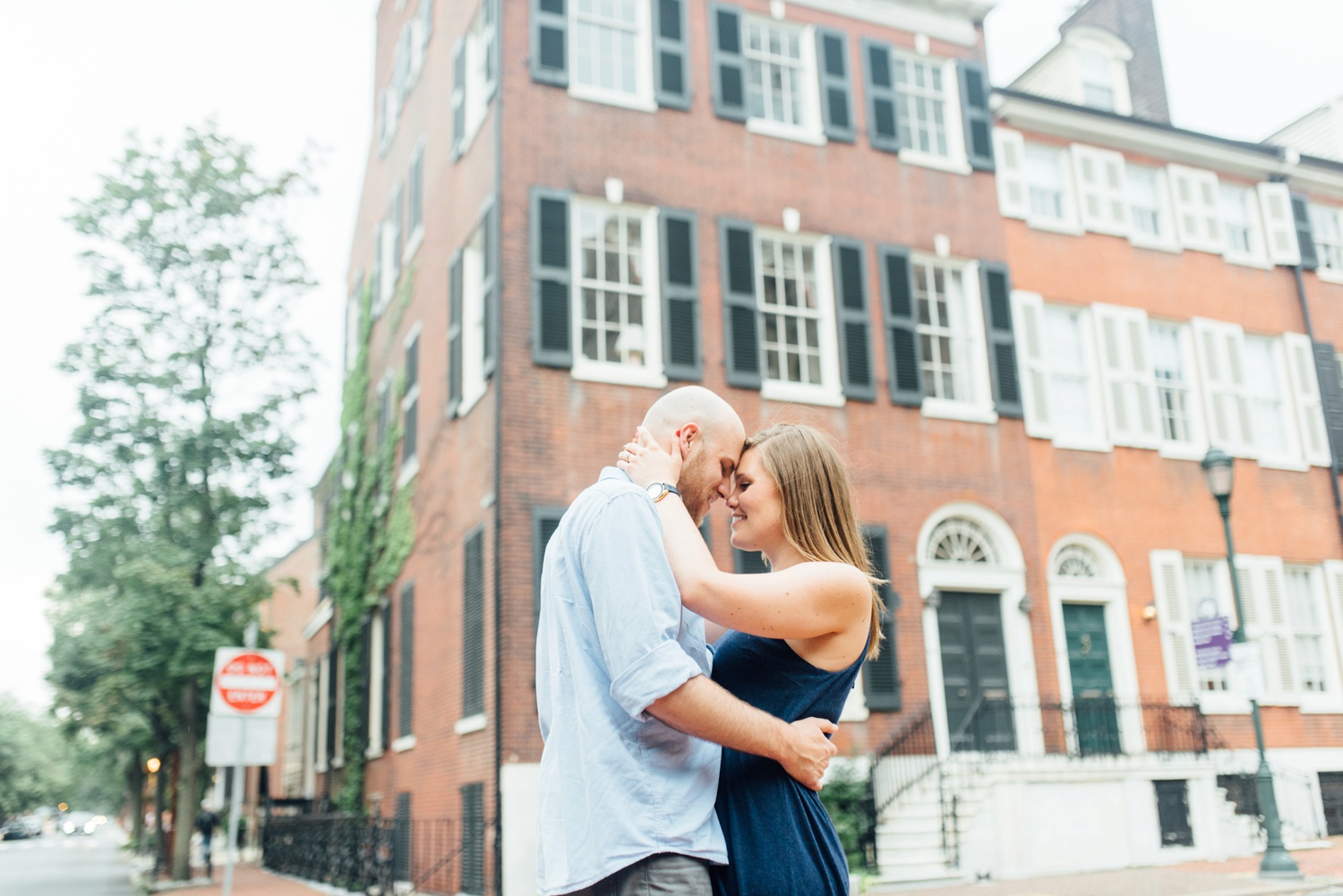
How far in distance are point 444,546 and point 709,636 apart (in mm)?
14525

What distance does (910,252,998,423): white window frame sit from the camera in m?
18.0

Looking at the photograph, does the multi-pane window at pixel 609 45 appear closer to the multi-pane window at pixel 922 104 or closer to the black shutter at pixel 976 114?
the multi-pane window at pixel 922 104

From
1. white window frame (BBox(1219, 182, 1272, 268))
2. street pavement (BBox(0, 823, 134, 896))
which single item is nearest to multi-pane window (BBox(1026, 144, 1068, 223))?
white window frame (BBox(1219, 182, 1272, 268))

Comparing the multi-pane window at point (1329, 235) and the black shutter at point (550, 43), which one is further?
the multi-pane window at point (1329, 235)

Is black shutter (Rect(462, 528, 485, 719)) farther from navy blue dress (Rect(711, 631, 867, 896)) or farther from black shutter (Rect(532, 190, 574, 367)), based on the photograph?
navy blue dress (Rect(711, 631, 867, 896))

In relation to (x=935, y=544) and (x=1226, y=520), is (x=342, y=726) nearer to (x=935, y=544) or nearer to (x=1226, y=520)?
(x=935, y=544)

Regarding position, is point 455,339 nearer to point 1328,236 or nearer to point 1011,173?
point 1011,173

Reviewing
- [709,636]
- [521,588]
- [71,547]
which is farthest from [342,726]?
[709,636]

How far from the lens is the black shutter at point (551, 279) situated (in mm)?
15289

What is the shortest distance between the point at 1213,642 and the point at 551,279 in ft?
31.3

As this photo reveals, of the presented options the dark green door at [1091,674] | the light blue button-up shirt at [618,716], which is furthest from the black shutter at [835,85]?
the light blue button-up shirt at [618,716]

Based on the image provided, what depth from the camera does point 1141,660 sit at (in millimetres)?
18469

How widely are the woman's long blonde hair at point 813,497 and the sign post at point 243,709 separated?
9820mm

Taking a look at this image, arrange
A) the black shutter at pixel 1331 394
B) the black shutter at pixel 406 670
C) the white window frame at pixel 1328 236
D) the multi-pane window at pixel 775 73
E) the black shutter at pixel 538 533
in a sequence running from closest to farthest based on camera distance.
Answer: the black shutter at pixel 538 533, the multi-pane window at pixel 775 73, the black shutter at pixel 406 670, the black shutter at pixel 1331 394, the white window frame at pixel 1328 236
